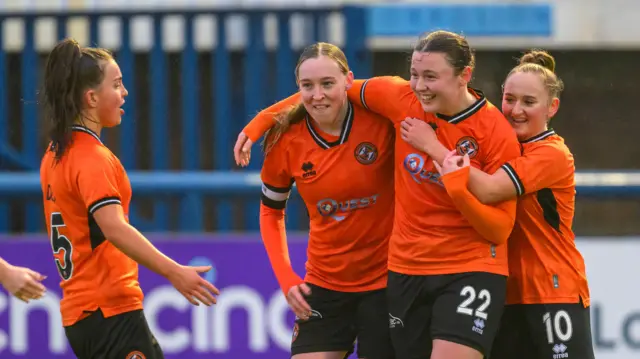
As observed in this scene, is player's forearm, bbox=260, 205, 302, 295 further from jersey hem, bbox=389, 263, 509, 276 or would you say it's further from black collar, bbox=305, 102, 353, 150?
jersey hem, bbox=389, 263, 509, 276

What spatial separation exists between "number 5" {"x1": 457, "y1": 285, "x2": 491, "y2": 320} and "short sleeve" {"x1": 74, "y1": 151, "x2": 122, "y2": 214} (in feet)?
4.58

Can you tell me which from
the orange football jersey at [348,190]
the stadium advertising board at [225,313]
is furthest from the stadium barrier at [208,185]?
the orange football jersey at [348,190]

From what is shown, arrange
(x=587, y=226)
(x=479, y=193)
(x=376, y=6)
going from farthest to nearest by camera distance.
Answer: (x=587, y=226) → (x=376, y=6) → (x=479, y=193)

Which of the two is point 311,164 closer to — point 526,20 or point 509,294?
point 509,294

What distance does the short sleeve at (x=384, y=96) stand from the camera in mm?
4699

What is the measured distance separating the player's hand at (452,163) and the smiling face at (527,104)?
0.44 meters

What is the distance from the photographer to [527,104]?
4695 millimetres

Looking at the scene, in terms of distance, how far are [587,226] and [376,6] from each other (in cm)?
264

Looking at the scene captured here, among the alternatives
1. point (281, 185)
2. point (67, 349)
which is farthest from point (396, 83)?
point (67, 349)

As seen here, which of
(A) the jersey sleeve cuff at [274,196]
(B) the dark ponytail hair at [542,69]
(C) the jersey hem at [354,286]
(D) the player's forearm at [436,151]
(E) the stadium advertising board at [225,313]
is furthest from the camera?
(E) the stadium advertising board at [225,313]

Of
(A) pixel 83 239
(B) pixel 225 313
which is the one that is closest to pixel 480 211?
(A) pixel 83 239

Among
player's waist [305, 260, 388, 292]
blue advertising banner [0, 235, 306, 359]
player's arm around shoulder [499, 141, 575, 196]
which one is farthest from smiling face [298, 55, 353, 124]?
blue advertising banner [0, 235, 306, 359]

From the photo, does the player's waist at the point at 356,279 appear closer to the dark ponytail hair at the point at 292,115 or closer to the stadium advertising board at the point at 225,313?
the dark ponytail hair at the point at 292,115

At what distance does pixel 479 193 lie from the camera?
4.35 meters
